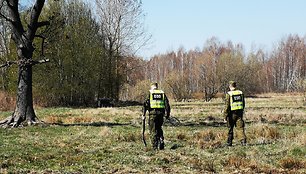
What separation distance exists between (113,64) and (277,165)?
3780 centimetres

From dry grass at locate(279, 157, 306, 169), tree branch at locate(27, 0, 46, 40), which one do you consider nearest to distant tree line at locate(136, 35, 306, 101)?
tree branch at locate(27, 0, 46, 40)

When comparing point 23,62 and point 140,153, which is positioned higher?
point 23,62

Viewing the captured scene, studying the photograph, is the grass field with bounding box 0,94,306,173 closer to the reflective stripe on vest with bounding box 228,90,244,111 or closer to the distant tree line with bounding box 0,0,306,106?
the reflective stripe on vest with bounding box 228,90,244,111

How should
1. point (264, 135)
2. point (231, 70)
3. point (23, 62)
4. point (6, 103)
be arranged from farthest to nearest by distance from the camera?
1. point (231, 70)
2. point (6, 103)
3. point (23, 62)
4. point (264, 135)

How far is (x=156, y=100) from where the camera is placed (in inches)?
520

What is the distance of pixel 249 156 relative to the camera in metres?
11.2

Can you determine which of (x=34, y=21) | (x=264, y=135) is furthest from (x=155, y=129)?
(x=34, y=21)

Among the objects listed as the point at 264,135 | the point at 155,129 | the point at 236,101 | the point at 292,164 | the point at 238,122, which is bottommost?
the point at 292,164

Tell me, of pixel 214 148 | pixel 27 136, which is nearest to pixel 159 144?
pixel 214 148

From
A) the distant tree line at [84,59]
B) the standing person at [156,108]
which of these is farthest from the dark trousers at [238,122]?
the distant tree line at [84,59]

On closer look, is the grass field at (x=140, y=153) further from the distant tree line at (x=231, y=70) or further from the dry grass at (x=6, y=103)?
the distant tree line at (x=231, y=70)

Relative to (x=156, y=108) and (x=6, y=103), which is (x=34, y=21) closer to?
(x=156, y=108)

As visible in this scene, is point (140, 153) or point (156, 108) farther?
point (156, 108)

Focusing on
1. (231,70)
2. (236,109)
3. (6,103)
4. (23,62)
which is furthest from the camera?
(231,70)
